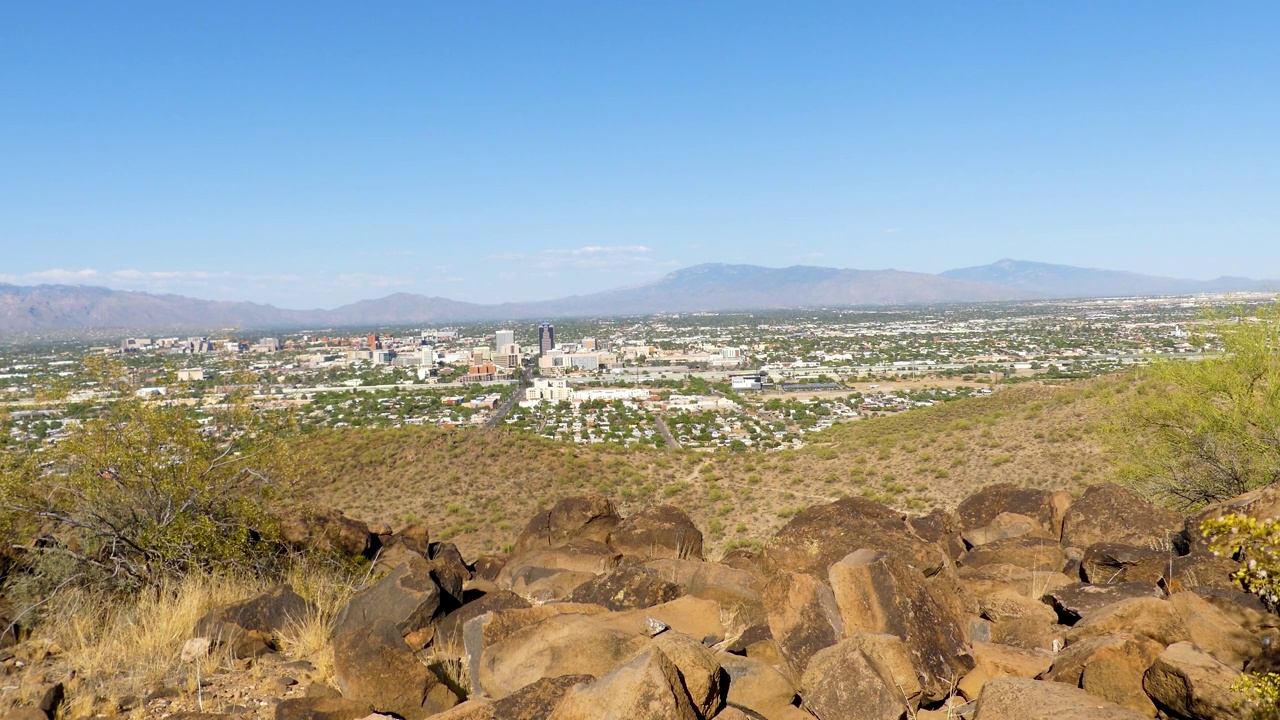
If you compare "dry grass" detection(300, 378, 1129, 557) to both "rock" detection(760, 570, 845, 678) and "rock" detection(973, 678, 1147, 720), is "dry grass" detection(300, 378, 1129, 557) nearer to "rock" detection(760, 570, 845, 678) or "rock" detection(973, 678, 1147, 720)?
"rock" detection(760, 570, 845, 678)

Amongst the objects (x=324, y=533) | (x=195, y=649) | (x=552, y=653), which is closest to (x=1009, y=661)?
(x=552, y=653)

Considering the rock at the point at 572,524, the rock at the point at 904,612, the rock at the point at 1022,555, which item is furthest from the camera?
the rock at the point at 572,524

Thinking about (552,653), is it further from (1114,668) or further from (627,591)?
(1114,668)

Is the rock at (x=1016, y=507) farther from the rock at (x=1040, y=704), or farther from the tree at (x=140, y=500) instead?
the tree at (x=140, y=500)

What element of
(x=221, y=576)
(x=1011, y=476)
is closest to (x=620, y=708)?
(x=221, y=576)

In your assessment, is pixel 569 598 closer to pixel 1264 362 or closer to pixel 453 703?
pixel 453 703

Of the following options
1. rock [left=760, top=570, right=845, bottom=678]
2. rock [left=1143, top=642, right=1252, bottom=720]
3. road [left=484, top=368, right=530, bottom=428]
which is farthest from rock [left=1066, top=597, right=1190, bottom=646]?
road [left=484, top=368, right=530, bottom=428]

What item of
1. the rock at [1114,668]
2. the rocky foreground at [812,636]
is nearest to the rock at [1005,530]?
the rocky foreground at [812,636]
